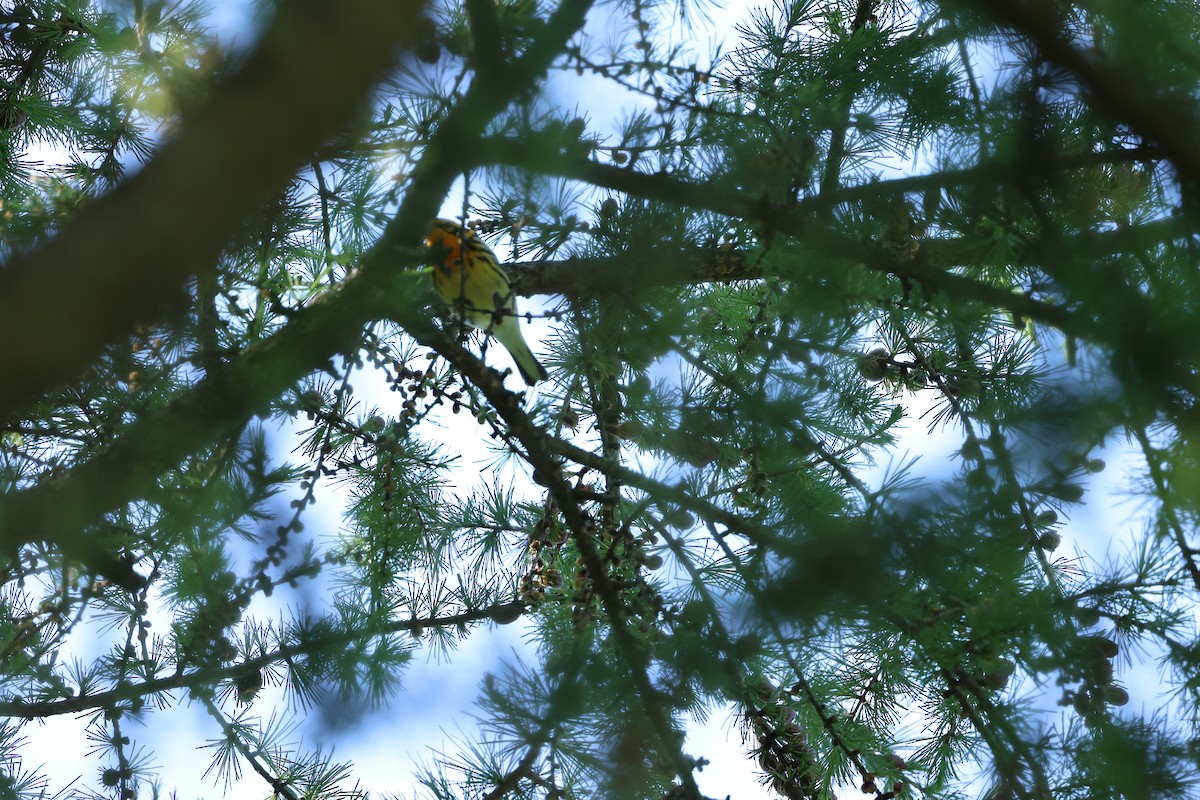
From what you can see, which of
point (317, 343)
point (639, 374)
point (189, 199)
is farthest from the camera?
point (639, 374)

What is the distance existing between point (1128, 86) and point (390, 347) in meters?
1.55

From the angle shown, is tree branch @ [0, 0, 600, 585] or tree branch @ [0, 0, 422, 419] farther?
tree branch @ [0, 0, 600, 585]

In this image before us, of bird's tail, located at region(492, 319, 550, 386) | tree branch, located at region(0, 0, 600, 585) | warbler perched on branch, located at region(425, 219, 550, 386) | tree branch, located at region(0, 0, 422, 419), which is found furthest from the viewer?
bird's tail, located at region(492, 319, 550, 386)

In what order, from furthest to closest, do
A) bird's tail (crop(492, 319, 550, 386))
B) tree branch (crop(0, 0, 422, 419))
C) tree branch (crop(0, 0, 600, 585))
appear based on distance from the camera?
bird's tail (crop(492, 319, 550, 386)) < tree branch (crop(0, 0, 600, 585)) < tree branch (crop(0, 0, 422, 419))

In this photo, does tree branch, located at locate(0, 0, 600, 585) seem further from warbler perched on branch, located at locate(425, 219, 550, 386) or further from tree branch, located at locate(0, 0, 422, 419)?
warbler perched on branch, located at locate(425, 219, 550, 386)

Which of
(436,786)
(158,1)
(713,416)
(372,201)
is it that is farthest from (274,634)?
(158,1)

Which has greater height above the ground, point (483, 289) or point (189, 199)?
point (483, 289)

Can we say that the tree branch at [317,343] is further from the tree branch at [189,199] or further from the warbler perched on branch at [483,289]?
the warbler perched on branch at [483,289]

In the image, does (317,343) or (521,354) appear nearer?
(317,343)

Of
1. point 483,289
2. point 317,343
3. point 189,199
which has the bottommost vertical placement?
point 189,199

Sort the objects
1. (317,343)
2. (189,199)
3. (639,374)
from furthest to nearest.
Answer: (639,374)
(317,343)
(189,199)

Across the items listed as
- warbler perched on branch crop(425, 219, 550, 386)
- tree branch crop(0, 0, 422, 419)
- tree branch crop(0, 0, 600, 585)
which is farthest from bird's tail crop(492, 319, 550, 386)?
tree branch crop(0, 0, 422, 419)

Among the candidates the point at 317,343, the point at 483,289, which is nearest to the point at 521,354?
the point at 483,289

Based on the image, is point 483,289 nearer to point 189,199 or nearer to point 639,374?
point 639,374
